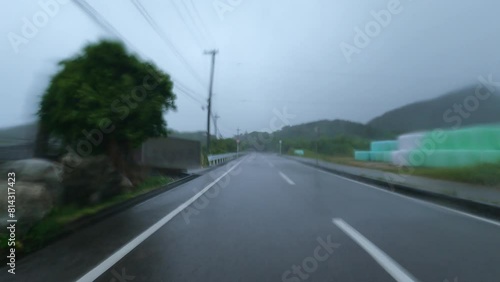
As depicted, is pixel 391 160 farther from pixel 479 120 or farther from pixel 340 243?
pixel 340 243

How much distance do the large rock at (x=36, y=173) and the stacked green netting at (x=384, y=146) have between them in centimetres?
2298

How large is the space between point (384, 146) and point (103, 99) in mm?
24072

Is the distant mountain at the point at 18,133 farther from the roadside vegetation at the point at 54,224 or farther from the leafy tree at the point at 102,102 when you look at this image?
the roadside vegetation at the point at 54,224

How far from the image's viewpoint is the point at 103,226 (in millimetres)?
6867

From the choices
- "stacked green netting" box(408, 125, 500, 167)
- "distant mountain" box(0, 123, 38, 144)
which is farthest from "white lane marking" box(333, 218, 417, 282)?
"stacked green netting" box(408, 125, 500, 167)

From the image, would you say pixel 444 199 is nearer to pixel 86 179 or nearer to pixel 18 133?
pixel 86 179

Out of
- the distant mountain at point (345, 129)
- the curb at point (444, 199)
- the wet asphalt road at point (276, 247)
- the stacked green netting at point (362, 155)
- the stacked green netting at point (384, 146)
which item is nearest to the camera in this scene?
the wet asphalt road at point (276, 247)

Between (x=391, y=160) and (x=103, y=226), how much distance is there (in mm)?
22209

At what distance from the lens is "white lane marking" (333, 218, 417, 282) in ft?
13.5

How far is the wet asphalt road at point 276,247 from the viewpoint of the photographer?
426 cm

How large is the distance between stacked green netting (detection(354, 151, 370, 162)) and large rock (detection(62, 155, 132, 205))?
26988 mm

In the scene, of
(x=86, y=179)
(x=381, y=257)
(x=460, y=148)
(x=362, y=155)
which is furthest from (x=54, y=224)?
(x=362, y=155)

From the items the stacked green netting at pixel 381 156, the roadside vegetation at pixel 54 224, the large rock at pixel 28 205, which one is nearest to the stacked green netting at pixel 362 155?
the stacked green netting at pixel 381 156

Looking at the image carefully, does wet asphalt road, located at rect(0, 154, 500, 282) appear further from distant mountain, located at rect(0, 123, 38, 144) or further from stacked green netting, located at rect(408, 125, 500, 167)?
stacked green netting, located at rect(408, 125, 500, 167)
